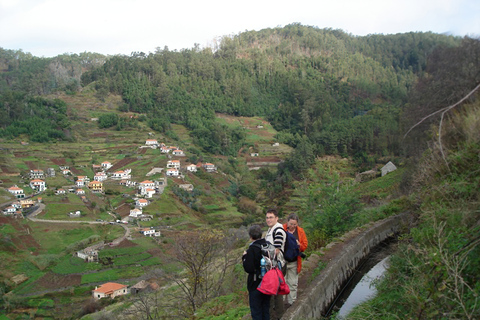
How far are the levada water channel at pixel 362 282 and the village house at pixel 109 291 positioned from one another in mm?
15788

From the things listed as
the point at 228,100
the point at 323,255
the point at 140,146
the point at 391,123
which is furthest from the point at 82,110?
the point at 323,255

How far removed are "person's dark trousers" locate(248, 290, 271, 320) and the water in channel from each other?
4.09 feet

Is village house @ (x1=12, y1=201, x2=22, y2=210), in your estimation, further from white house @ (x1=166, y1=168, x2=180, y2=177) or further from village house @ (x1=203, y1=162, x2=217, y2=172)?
village house @ (x1=203, y1=162, x2=217, y2=172)

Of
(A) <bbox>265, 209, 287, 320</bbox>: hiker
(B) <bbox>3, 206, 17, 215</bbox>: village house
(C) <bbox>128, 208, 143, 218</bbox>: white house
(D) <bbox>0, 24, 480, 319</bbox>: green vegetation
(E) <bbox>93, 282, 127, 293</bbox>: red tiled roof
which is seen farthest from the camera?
(C) <bbox>128, 208, 143, 218</bbox>: white house

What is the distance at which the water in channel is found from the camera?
4840mm

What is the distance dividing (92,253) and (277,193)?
66.6 ft

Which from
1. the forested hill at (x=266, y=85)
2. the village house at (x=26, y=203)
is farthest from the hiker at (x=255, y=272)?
the forested hill at (x=266, y=85)

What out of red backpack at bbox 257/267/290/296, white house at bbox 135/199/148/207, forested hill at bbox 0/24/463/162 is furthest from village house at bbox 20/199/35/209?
red backpack at bbox 257/267/290/296

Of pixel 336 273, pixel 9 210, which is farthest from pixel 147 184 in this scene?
pixel 336 273

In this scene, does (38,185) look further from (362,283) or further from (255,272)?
(255,272)

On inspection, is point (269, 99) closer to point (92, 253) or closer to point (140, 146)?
point (140, 146)

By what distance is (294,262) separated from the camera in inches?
152

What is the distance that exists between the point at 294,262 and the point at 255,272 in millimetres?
842

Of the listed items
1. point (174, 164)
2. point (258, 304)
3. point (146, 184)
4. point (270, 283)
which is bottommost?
point (146, 184)
